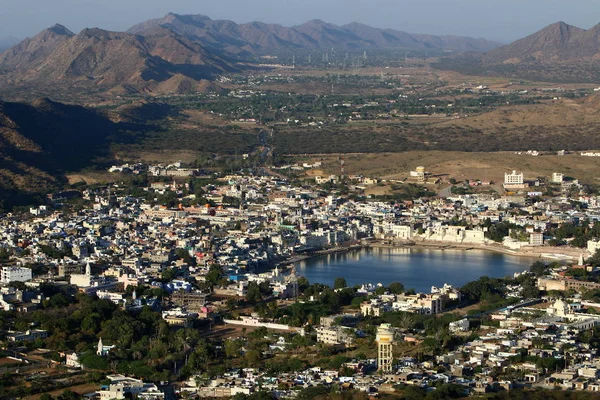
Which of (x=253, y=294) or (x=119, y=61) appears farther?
(x=119, y=61)

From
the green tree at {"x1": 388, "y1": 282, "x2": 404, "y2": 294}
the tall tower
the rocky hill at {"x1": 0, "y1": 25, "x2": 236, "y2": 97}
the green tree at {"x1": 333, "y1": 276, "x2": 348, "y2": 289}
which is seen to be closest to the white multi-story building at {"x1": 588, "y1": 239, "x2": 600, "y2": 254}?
the green tree at {"x1": 388, "y1": 282, "x2": 404, "y2": 294}

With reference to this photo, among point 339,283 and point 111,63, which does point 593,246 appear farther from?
point 111,63

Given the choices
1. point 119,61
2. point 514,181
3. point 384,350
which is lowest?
point 384,350

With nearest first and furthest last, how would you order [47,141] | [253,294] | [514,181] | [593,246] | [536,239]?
[253,294]
[593,246]
[536,239]
[514,181]
[47,141]

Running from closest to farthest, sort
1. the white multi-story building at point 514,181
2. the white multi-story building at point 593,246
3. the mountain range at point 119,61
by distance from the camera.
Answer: the white multi-story building at point 593,246 < the white multi-story building at point 514,181 < the mountain range at point 119,61

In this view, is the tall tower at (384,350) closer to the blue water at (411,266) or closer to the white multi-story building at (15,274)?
the blue water at (411,266)

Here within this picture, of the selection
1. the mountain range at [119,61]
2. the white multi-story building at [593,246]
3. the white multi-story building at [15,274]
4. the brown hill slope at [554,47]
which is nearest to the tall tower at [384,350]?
the white multi-story building at [15,274]

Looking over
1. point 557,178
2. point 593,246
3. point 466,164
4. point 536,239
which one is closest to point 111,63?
point 466,164
